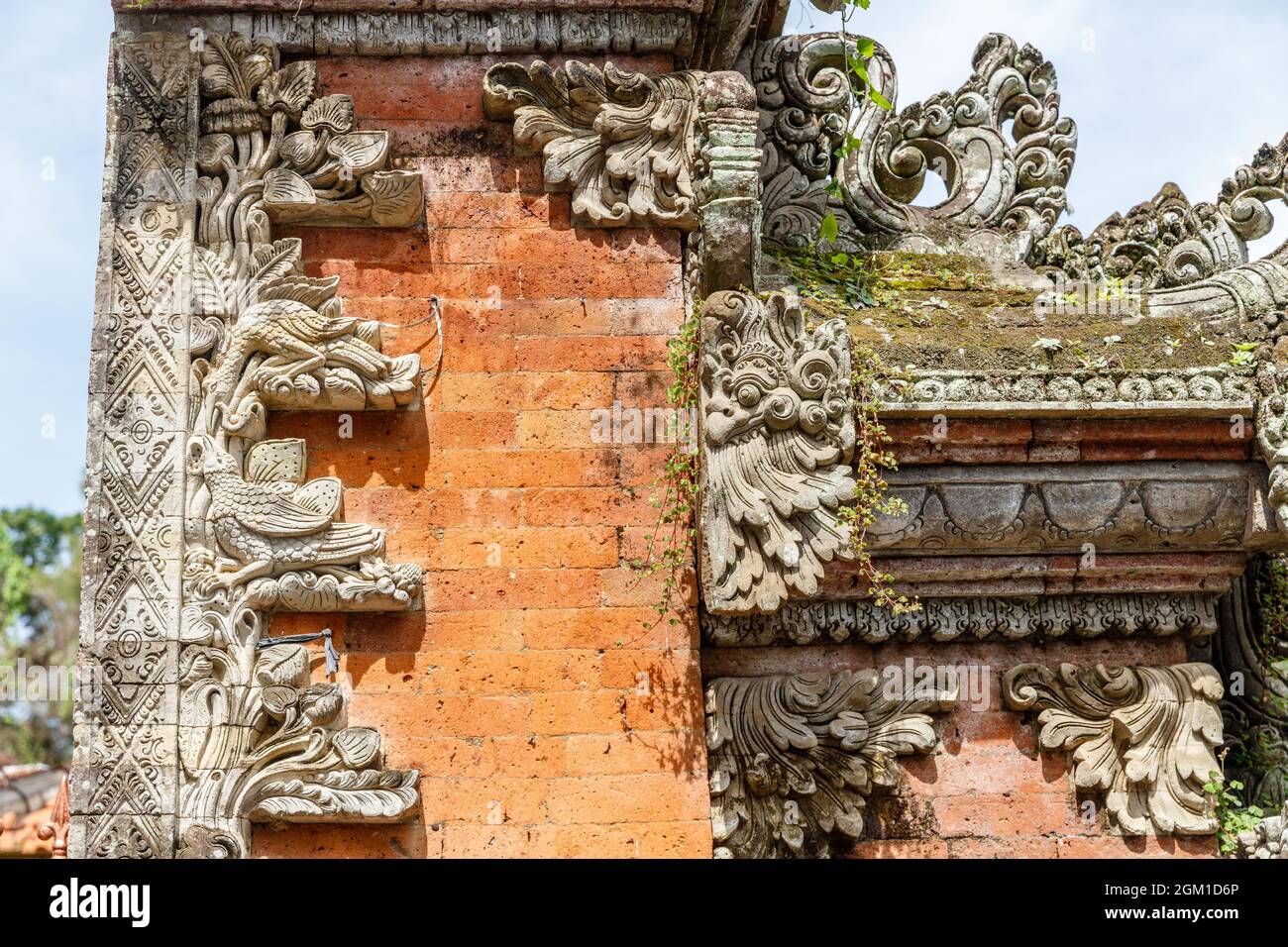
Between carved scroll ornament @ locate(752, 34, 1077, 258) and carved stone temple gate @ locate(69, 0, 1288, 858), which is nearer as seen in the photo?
carved stone temple gate @ locate(69, 0, 1288, 858)

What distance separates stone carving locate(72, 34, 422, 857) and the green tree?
21.3 metres

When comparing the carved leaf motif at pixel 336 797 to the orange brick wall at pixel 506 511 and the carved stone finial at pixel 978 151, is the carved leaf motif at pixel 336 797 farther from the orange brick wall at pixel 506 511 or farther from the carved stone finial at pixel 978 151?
the carved stone finial at pixel 978 151

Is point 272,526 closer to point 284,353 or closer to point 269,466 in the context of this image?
point 269,466

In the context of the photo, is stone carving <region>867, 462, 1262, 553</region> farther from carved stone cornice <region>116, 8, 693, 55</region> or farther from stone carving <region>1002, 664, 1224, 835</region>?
carved stone cornice <region>116, 8, 693, 55</region>

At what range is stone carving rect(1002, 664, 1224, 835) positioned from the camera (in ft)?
22.6

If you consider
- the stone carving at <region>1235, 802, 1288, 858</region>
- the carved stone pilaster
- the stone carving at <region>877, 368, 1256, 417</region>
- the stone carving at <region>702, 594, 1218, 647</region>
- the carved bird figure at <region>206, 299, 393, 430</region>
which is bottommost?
the stone carving at <region>1235, 802, 1288, 858</region>

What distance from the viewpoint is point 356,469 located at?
6609 millimetres

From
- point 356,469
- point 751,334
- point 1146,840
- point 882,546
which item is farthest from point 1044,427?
point 356,469

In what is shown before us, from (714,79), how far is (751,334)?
4.11 ft

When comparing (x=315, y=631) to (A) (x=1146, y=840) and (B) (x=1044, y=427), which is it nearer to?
(B) (x=1044, y=427)

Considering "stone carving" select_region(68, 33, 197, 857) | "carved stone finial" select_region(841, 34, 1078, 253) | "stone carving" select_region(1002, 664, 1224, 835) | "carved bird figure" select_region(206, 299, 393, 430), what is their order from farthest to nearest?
1. "carved stone finial" select_region(841, 34, 1078, 253)
2. "stone carving" select_region(1002, 664, 1224, 835)
3. "carved bird figure" select_region(206, 299, 393, 430)
4. "stone carving" select_region(68, 33, 197, 857)

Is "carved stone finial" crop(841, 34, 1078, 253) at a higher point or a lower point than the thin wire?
higher

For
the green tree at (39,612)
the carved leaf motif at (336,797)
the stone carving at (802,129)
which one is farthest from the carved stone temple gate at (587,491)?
the green tree at (39,612)

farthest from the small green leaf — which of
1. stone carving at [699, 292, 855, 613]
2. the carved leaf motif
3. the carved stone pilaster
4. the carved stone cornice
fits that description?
the carved leaf motif
